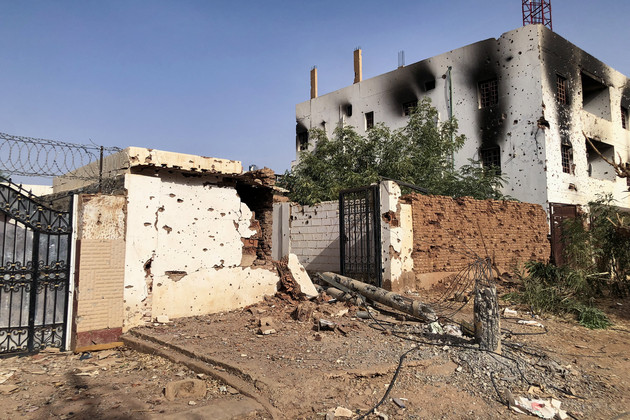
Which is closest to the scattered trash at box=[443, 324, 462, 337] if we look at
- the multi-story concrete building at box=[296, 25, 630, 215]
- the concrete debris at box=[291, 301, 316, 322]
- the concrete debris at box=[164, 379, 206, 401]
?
the concrete debris at box=[291, 301, 316, 322]

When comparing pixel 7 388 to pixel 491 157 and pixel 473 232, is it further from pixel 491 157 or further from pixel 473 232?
pixel 491 157

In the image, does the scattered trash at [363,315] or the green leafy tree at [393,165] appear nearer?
the scattered trash at [363,315]

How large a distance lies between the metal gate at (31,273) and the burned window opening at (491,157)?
15.6m

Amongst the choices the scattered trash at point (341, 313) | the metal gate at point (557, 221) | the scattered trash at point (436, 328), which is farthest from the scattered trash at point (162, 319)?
the metal gate at point (557, 221)

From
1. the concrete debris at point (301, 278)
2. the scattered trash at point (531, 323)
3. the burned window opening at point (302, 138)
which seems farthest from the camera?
the burned window opening at point (302, 138)

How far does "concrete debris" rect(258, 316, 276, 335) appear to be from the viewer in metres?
5.91

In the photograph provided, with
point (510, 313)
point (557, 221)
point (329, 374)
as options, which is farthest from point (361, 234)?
point (557, 221)

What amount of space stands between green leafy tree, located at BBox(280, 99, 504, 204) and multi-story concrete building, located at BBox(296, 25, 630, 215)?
117cm

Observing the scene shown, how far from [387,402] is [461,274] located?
7749 mm

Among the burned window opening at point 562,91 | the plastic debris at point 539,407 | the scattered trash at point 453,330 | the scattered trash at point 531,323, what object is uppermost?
the burned window opening at point 562,91

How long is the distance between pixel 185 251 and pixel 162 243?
16.5 inches

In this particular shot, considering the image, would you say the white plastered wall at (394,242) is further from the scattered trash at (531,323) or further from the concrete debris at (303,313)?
the concrete debris at (303,313)

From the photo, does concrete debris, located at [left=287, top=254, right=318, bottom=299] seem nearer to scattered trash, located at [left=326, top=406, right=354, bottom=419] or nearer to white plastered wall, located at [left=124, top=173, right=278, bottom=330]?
white plastered wall, located at [left=124, top=173, right=278, bottom=330]

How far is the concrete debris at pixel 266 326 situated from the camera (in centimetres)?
591
